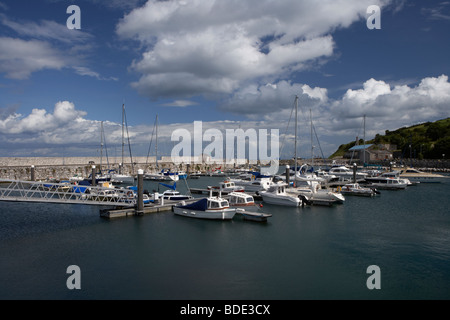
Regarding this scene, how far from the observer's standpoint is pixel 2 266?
69.5 feet

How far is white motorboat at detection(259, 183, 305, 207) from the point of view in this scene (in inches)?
1781

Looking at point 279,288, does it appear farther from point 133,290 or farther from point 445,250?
point 445,250

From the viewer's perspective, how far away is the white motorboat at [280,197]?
4525 cm

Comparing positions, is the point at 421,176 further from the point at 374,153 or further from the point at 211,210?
the point at 211,210

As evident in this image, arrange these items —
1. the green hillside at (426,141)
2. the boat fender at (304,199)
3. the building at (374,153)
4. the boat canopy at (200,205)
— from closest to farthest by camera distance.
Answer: the boat canopy at (200,205) < the boat fender at (304,199) < the green hillside at (426,141) < the building at (374,153)

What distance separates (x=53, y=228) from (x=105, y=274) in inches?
594

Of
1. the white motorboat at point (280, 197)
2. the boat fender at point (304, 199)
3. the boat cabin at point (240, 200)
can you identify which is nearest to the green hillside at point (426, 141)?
the boat fender at point (304, 199)

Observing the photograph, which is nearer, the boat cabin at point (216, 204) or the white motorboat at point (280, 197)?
the boat cabin at point (216, 204)

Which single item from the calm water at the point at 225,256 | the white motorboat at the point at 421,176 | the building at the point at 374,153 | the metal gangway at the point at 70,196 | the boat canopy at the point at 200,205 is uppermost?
the building at the point at 374,153

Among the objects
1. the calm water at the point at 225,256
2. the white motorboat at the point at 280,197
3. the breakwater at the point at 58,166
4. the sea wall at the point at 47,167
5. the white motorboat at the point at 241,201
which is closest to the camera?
the calm water at the point at 225,256

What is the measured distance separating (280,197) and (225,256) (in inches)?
944

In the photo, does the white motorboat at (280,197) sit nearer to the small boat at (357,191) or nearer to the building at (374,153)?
the small boat at (357,191)

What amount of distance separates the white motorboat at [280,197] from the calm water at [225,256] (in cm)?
563

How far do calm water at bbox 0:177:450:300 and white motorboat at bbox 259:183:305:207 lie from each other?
563cm
